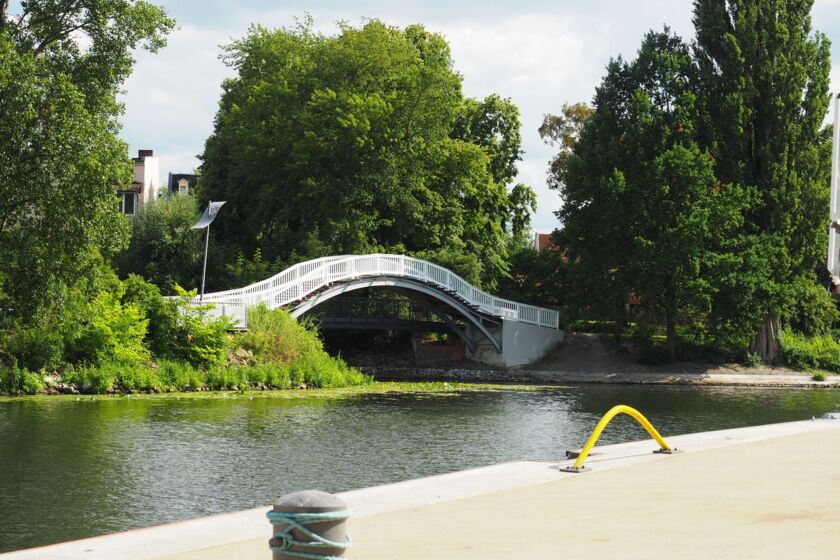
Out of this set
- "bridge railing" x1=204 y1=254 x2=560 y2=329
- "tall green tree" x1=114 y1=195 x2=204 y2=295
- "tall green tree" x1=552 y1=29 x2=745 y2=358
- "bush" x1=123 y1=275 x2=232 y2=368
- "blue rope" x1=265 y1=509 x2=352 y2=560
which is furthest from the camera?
"tall green tree" x1=114 y1=195 x2=204 y2=295

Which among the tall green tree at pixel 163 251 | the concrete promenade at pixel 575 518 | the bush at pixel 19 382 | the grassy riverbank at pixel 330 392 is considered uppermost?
the tall green tree at pixel 163 251

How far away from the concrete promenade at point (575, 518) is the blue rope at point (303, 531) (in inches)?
75.7

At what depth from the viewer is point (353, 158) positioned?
50.5 meters

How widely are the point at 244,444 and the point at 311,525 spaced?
44.9ft

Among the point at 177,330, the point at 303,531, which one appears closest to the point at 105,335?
the point at 177,330

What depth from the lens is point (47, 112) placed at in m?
26.2

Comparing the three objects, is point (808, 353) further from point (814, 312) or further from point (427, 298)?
point (427, 298)

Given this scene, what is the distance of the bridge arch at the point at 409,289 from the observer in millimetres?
38750

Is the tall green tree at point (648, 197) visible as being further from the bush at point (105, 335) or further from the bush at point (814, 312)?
the bush at point (105, 335)

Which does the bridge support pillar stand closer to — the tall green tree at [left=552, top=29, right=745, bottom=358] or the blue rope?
the tall green tree at [left=552, top=29, right=745, bottom=358]

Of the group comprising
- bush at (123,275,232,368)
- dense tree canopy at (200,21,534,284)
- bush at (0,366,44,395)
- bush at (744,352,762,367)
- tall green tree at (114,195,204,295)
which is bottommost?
bush at (0,366,44,395)

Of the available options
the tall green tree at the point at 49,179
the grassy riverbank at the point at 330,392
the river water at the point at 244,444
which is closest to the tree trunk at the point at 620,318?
the grassy riverbank at the point at 330,392

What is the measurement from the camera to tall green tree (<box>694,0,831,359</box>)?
47.2 m

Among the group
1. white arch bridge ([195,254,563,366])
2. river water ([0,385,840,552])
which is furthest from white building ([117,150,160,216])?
river water ([0,385,840,552])
